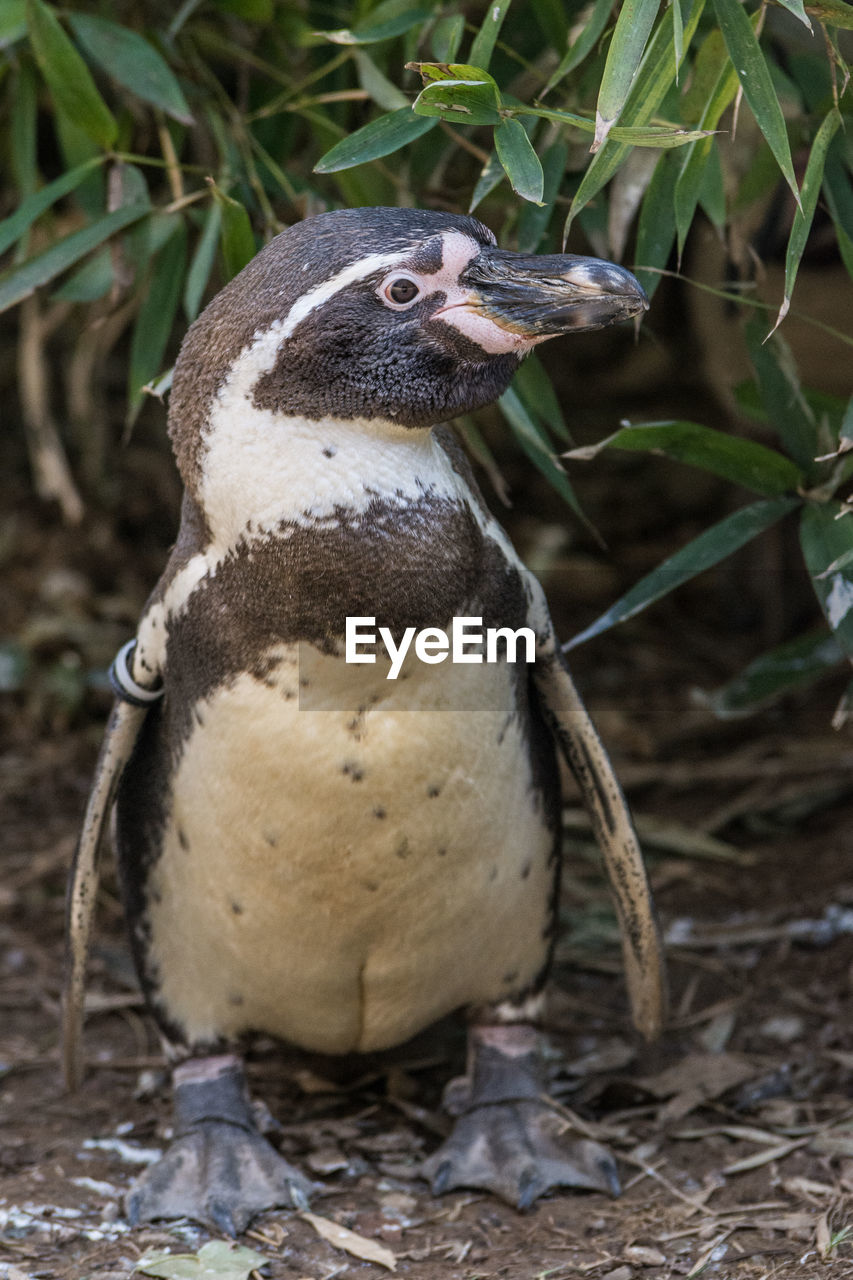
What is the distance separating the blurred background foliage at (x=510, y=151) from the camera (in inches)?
92.0

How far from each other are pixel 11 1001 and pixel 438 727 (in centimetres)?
164

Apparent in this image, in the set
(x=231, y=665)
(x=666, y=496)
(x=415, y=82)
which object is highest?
(x=415, y=82)

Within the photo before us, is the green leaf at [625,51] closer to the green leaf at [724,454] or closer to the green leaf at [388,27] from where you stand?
the green leaf at [388,27]

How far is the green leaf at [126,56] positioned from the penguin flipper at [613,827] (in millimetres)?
1326

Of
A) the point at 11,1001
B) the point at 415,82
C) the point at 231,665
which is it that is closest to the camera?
the point at 231,665

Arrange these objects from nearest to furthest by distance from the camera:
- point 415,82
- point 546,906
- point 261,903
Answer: point 261,903 < point 546,906 < point 415,82

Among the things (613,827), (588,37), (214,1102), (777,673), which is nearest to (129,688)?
(214,1102)

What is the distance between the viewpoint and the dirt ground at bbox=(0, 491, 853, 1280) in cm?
244

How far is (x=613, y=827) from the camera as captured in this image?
272cm

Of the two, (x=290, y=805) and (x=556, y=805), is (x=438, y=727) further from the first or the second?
(x=556, y=805)

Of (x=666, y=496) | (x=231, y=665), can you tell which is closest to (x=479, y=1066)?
(x=231, y=665)

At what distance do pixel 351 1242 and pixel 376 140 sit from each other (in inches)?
69.8

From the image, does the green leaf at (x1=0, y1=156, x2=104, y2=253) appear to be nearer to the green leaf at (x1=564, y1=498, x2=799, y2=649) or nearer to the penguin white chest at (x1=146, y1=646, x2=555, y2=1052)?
the penguin white chest at (x1=146, y1=646, x2=555, y2=1052)

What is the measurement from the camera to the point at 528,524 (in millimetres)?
5727
